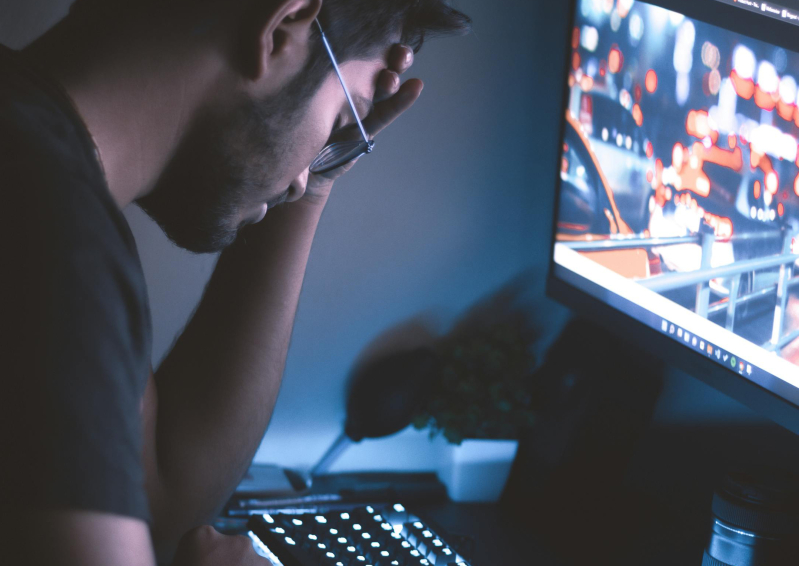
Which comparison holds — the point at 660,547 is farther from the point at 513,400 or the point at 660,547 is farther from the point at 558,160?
the point at 558,160

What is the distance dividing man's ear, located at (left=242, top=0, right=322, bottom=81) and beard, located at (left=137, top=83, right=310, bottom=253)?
0.04 meters

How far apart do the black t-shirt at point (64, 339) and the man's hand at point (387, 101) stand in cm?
42

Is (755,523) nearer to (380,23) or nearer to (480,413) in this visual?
(480,413)

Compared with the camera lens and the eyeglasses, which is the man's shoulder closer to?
the eyeglasses

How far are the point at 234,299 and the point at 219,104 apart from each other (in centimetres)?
39

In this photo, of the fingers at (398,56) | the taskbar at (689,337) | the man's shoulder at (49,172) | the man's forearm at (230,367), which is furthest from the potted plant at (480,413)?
the man's shoulder at (49,172)

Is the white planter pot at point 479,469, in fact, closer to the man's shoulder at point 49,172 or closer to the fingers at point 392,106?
the fingers at point 392,106

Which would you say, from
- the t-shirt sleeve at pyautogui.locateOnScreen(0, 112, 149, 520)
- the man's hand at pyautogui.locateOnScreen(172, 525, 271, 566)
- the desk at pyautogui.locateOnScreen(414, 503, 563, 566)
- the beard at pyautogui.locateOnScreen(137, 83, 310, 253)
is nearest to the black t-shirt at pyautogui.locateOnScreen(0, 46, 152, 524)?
the t-shirt sleeve at pyautogui.locateOnScreen(0, 112, 149, 520)

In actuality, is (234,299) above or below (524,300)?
above

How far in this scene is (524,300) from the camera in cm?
140

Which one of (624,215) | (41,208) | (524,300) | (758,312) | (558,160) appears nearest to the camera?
(41,208)

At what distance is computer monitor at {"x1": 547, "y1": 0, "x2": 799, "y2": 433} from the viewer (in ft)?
2.86

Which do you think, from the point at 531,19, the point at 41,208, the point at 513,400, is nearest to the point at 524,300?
the point at 513,400

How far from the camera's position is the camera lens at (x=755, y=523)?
85cm
